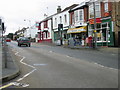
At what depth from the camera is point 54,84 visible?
7199mm

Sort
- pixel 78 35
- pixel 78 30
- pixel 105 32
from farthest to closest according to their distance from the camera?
pixel 78 35, pixel 78 30, pixel 105 32

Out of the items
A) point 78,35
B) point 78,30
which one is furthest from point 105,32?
point 78,35

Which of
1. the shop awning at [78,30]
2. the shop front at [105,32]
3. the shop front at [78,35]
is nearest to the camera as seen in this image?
the shop front at [105,32]

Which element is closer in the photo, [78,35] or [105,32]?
[105,32]

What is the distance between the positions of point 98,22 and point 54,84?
74.9 ft

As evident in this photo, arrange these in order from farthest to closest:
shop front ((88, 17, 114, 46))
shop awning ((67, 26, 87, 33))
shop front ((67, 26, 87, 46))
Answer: shop awning ((67, 26, 87, 33))
shop front ((67, 26, 87, 46))
shop front ((88, 17, 114, 46))

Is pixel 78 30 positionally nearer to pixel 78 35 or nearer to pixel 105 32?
pixel 78 35

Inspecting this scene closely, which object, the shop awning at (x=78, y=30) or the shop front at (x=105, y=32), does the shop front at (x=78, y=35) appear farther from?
the shop front at (x=105, y=32)

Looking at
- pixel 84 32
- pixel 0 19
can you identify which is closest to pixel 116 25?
pixel 84 32

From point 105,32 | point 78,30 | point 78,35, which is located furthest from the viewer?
point 78,35

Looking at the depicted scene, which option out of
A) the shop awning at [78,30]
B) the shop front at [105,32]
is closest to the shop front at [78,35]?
the shop awning at [78,30]

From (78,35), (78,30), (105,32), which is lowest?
(78,35)

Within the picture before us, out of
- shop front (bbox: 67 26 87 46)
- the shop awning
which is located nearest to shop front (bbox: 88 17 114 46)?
the shop awning

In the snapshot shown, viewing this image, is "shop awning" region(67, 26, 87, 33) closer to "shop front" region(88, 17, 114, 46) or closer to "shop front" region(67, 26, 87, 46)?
"shop front" region(67, 26, 87, 46)
